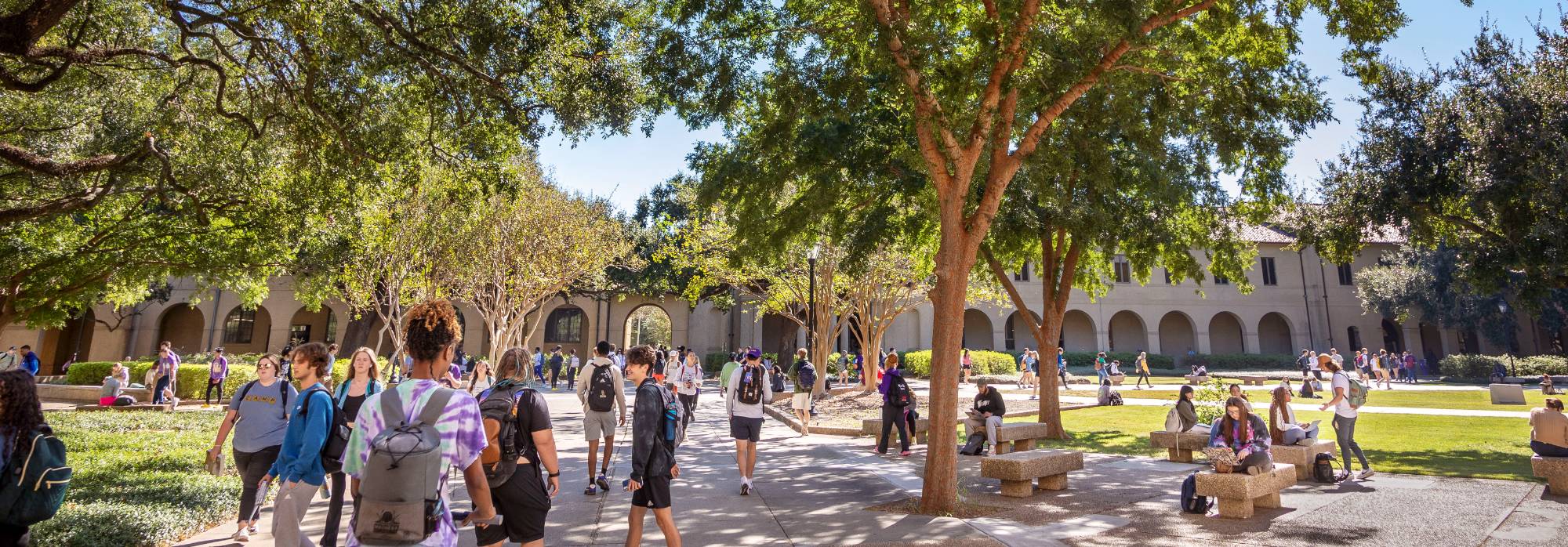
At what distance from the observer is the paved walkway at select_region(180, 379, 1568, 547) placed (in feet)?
19.3

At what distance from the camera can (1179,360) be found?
4278 cm

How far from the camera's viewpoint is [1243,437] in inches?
306

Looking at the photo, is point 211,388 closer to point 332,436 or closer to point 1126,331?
point 332,436

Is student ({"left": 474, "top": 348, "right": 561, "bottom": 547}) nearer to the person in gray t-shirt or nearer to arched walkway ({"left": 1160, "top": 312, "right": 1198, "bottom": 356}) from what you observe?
the person in gray t-shirt

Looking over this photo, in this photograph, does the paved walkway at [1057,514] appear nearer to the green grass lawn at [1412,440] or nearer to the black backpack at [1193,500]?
the black backpack at [1193,500]

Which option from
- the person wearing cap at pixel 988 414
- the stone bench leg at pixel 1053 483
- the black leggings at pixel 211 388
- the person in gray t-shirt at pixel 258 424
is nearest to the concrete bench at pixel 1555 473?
the stone bench leg at pixel 1053 483

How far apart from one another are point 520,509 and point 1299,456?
938 cm

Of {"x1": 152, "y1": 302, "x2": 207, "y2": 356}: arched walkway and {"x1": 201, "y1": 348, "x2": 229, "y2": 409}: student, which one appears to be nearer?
→ {"x1": 201, "y1": 348, "x2": 229, "y2": 409}: student

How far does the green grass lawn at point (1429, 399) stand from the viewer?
1898 centimetres

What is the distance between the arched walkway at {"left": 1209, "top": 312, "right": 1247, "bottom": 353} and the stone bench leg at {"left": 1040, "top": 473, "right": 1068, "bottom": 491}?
42318mm

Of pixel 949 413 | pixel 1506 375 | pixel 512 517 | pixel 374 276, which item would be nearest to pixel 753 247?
pixel 949 413

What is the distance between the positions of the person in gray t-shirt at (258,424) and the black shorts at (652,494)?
267 cm

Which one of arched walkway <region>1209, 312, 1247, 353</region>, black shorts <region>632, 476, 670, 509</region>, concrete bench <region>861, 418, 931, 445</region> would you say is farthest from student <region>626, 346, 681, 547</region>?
arched walkway <region>1209, 312, 1247, 353</region>

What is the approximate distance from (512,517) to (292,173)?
34.1 ft
